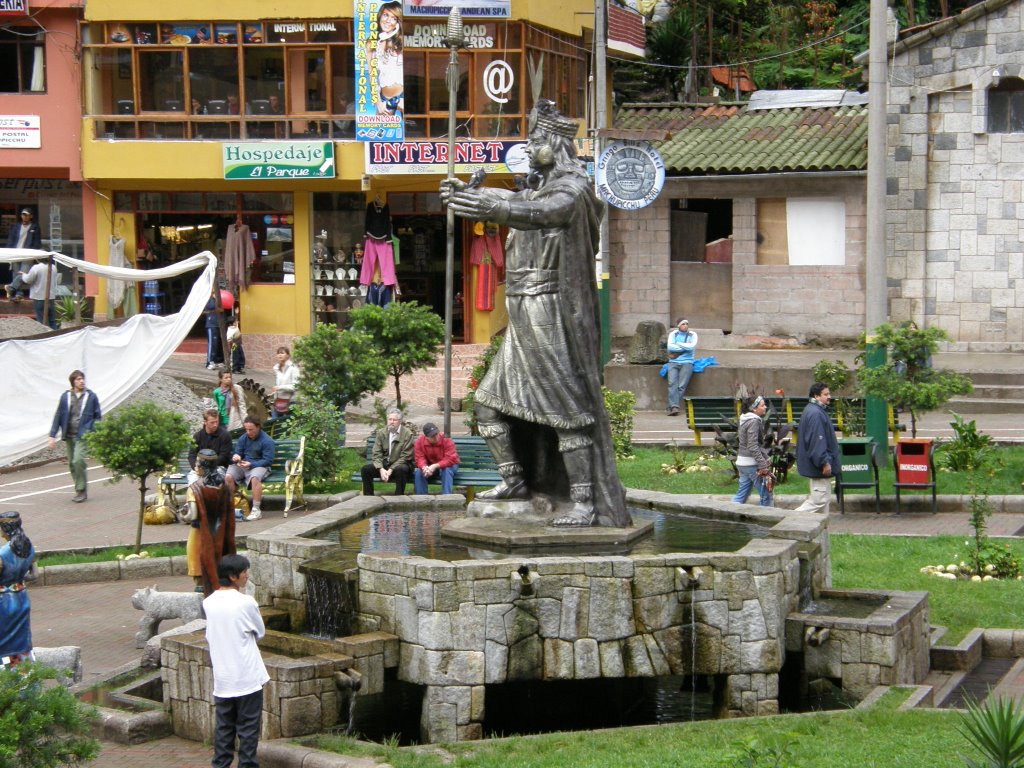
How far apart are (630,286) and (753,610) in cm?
1975

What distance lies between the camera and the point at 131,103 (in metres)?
29.7

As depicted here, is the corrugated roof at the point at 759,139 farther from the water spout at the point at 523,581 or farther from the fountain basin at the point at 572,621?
the water spout at the point at 523,581

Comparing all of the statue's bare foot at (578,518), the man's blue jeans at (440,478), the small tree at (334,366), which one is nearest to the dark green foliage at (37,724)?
the statue's bare foot at (578,518)

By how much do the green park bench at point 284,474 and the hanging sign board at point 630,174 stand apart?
8.19 metres

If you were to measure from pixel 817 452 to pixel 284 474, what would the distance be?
565 centimetres

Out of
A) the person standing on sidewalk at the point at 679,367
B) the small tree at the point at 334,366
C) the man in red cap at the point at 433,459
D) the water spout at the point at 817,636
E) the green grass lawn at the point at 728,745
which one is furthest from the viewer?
the person standing on sidewalk at the point at 679,367

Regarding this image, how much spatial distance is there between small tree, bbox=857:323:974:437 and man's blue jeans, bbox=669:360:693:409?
615cm

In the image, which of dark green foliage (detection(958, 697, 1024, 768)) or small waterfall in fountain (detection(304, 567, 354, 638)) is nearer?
dark green foliage (detection(958, 697, 1024, 768))

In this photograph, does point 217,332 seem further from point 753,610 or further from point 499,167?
point 753,610

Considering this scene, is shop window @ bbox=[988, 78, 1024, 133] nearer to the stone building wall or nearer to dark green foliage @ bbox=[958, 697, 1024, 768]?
the stone building wall

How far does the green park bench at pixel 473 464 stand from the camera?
664 inches

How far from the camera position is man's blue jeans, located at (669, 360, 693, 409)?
80.9 ft

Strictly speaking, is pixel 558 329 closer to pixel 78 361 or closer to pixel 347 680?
pixel 347 680

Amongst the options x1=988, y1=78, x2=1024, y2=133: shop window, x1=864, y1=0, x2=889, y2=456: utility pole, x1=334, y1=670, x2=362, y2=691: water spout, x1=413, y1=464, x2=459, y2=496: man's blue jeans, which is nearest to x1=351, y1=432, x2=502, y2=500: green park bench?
x1=413, y1=464, x2=459, y2=496: man's blue jeans
